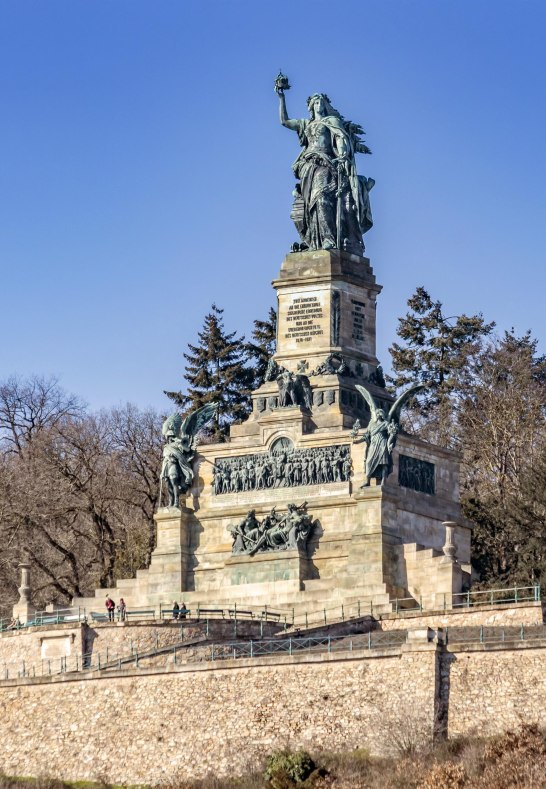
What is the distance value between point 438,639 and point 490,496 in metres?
24.7

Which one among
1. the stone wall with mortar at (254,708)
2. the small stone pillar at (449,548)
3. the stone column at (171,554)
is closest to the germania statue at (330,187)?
the stone column at (171,554)

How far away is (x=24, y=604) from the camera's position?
7850 cm

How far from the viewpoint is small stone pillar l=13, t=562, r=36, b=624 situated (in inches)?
3063

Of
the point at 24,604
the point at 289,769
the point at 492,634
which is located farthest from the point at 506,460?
the point at 289,769

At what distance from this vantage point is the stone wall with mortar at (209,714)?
62500mm

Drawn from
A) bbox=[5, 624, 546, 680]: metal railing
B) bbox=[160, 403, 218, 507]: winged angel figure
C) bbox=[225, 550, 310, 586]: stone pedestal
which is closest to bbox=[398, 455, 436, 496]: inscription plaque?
bbox=[225, 550, 310, 586]: stone pedestal

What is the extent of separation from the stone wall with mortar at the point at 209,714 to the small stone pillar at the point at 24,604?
9.84 meters

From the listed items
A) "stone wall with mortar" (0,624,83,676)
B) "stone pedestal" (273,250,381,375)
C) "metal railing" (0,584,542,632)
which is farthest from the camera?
"stone pedestal" (273,250,381,375)

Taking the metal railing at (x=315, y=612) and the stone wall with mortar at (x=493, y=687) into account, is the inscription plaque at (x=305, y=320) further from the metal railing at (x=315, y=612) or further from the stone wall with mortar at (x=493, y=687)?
the stone wall with mortar at (x=493, y=687)

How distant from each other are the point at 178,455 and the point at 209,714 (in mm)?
17596

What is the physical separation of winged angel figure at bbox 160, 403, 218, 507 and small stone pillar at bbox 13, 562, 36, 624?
199 inches

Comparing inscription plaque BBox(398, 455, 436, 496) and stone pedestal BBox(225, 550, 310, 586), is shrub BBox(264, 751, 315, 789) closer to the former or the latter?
stone pedestal BBox(225, 550, 310, 586)

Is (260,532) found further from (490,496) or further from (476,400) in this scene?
(476,400)

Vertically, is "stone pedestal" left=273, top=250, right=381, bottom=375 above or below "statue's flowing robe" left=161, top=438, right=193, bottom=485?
above
